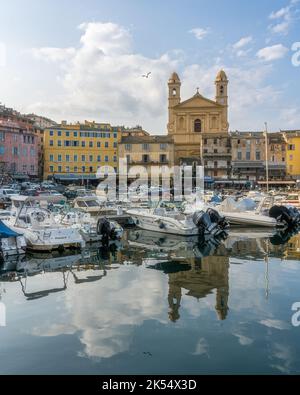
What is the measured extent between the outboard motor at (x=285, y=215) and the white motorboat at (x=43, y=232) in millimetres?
16687

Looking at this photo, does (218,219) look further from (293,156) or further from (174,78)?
(174,78)

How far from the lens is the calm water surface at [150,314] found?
8.51 m

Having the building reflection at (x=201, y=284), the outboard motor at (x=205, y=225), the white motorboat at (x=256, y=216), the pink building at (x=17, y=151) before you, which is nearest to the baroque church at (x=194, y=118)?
the pink building at (x=17, y=151)

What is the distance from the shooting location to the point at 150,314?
36.9 feet

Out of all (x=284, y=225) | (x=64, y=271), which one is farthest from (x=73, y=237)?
(x=284, y=225)

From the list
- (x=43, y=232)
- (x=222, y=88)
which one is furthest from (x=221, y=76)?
(x=43, y=232)

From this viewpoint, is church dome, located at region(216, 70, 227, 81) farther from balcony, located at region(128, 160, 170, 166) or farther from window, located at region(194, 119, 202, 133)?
balcony, located at region(128, 160, 170, 166)

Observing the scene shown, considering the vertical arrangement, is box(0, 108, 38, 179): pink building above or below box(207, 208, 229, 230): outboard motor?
above

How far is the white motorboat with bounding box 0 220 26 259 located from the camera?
62.3 ft

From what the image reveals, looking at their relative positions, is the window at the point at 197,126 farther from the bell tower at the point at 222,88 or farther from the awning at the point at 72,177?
the awning at the point at 72,177

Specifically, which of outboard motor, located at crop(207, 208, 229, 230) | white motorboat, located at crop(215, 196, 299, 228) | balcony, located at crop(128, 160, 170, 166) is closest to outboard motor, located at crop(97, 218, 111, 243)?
outboard motor, located at crop(207, 208, 229, 230)

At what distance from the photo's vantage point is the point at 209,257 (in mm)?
19328

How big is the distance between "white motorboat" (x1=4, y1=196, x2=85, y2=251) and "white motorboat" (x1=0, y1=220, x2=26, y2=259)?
2.80 ft

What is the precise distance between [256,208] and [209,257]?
49.4ft
